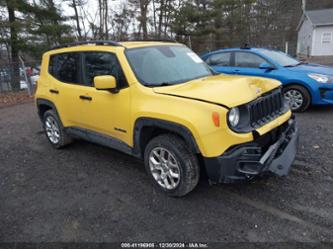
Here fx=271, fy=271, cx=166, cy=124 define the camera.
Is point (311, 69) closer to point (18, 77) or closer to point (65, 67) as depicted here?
point (65, 67)

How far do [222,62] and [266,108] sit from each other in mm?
4625

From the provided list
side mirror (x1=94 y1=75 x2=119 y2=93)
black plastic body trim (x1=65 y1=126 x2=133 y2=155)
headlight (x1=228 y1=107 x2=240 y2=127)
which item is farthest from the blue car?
side mirror (x1=94 y1=75 x2=119 y2=93)

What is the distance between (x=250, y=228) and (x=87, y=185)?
2197mm

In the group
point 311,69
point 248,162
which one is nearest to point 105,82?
point 248,162

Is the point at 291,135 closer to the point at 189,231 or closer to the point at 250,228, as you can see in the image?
the point at 250,228

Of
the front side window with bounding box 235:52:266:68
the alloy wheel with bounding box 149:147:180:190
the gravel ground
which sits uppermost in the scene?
the front side window with bounding box 235:52:266:68

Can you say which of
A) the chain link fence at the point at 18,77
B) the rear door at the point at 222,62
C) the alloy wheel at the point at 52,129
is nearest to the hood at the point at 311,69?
the rear door at the point at 222,62

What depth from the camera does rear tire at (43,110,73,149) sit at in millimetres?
4871

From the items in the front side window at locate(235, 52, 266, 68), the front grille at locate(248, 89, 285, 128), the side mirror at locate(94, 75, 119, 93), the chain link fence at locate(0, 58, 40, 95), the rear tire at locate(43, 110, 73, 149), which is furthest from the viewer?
the chain link fence at locate(0, 58, 40, 95)

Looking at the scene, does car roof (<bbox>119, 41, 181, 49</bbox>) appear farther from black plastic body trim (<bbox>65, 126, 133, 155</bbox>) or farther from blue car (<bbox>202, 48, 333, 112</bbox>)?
blue car (<bbox>202, 48, 333, 112</bbox>)

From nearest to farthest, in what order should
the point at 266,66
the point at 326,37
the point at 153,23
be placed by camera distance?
the point at 266,66 < the point at 153,23 < the point at 326,37

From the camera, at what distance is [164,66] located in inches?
145

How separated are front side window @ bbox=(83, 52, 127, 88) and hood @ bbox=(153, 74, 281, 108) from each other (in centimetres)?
60

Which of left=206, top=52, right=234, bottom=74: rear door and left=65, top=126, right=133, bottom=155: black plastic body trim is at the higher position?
left=206, top=52, right=234, bottom=74: rear door
